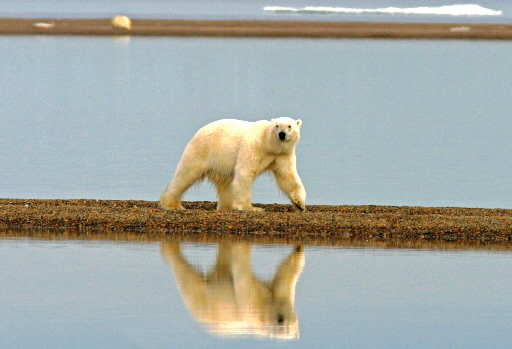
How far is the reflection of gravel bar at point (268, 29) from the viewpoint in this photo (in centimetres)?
8825

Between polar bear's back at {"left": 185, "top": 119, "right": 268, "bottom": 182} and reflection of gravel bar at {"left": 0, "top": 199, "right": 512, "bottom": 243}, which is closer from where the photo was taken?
reflection of gravel bar at {"left": 0, "top": 199, "right": 512, "bottom": 243}

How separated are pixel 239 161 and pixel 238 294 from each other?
5.54 meters

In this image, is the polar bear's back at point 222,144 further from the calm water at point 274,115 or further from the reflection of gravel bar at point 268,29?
the reflection of gravel bar at point 268,29

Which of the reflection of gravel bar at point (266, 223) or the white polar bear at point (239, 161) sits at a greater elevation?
the white polar bear at point (239, 161)

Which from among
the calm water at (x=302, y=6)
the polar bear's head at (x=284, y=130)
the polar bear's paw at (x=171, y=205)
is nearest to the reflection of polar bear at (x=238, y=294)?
the polar bear's head at (x=284, y=130)

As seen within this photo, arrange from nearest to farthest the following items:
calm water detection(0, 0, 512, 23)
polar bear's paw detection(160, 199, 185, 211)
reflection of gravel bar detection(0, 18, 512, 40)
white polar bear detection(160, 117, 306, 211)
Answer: white polar bear detection(160, 117, 306, 211), polar bear's paw detection(160, 199, 185, 211), reflection of gravel bar detection(0, 18, 512, 40), calm water detection(0, 0, 512, 23)

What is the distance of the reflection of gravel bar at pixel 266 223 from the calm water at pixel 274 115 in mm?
4194

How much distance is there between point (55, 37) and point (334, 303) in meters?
83.2

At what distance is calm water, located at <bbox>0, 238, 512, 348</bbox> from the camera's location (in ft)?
32.0

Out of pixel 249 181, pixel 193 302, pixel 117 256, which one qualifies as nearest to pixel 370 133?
pixel 249 181

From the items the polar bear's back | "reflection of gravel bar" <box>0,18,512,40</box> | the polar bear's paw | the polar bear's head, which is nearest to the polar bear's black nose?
the polar bear's head

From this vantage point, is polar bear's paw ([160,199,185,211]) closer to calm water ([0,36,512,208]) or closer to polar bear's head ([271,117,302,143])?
polar bear's head ([271,117,302,143])

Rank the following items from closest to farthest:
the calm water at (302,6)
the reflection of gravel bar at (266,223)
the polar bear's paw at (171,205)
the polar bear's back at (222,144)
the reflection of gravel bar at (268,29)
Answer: the reflection of gravel bar at (266,223) < the polar bear's back at (222,144) < the polar bear's paw at (171,205) < the reflection of gravel bar at (268,29) < the calm water at (302,6)

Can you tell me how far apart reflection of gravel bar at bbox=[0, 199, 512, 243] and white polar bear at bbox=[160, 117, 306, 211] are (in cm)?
78
